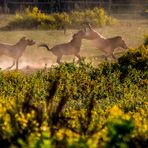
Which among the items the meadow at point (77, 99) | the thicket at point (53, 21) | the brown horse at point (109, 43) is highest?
the meadow at point (77, 99)

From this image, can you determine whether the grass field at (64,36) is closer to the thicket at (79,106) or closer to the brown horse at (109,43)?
the brown horse at (109,43)

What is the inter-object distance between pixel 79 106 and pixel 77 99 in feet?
4.39

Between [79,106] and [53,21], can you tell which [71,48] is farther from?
[53,21]

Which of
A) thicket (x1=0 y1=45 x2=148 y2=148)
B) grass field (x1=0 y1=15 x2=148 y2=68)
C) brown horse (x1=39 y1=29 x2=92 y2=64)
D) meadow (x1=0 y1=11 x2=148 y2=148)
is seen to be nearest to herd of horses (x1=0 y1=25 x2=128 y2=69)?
brown horse (x1=39 y1=29 x2=92 y2=64)

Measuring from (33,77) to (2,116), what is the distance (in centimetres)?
686

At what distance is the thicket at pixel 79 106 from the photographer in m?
4.82

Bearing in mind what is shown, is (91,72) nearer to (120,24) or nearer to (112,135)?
(112,135)

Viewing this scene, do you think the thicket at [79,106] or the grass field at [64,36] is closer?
the thicket at [79,106]

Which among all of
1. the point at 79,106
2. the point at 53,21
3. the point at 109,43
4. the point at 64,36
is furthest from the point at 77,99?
the point at 53,21

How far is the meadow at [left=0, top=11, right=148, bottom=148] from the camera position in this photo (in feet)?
16.1

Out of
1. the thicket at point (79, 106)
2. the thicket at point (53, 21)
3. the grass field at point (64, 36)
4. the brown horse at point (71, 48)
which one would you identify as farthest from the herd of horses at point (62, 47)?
the thicket at point (53, 21)

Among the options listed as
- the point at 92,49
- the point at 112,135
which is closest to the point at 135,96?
the point at 112,135

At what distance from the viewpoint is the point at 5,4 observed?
114 ft

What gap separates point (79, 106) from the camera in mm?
9906
